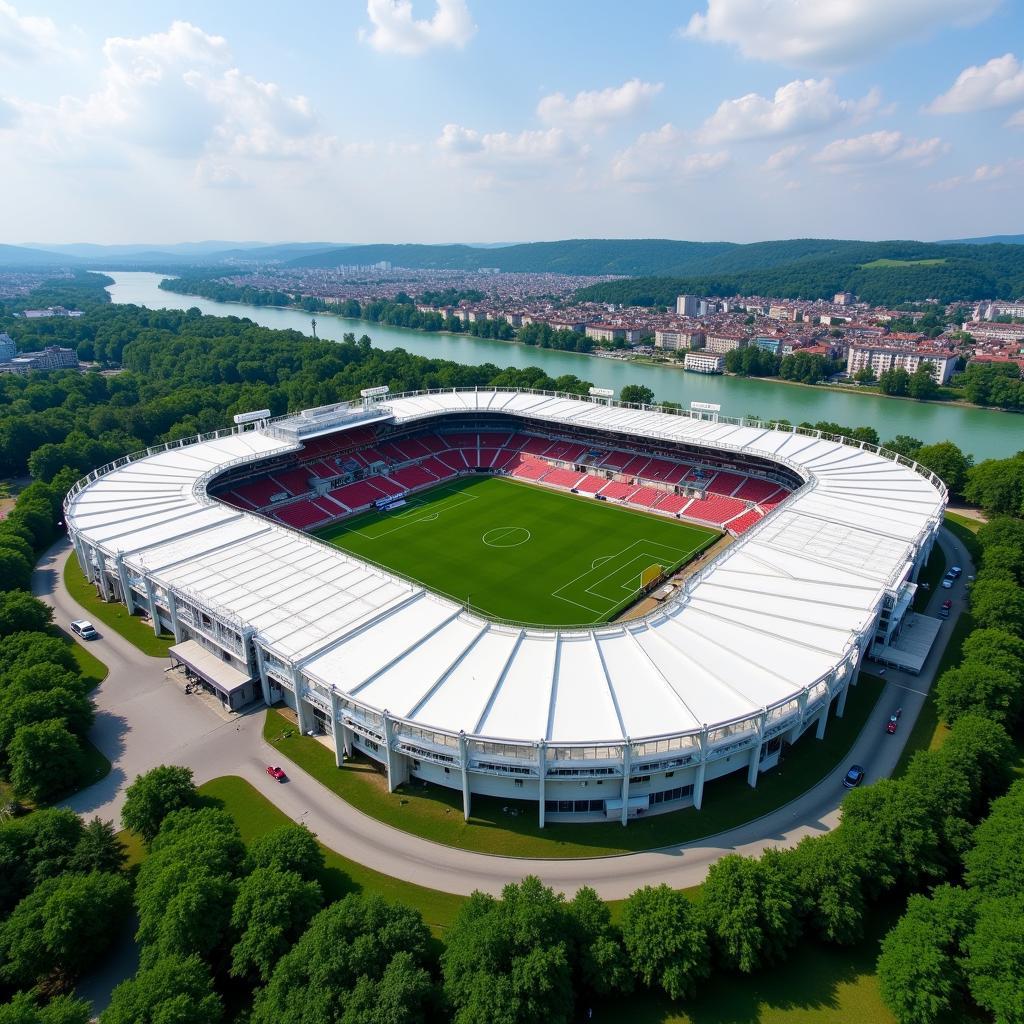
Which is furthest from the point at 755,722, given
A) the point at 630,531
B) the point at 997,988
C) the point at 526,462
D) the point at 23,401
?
the point at 23,401

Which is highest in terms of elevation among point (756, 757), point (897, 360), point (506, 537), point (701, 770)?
point (701, 770)

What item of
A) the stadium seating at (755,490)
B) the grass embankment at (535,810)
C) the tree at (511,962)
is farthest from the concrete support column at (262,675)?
the stadium seating at (755,490)

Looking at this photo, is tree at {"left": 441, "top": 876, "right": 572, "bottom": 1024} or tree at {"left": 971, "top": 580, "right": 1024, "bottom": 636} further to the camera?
tree at {"left": 971, "top": 580, "right": 1024, "bottom": 636}

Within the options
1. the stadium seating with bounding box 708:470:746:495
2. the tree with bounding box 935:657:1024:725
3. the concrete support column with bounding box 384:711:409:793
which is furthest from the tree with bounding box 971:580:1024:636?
the concrete support column with bounding box 384:711:409:793

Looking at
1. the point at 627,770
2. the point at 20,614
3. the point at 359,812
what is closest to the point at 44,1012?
the point at 359,812

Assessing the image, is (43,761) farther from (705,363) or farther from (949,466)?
(705,363)

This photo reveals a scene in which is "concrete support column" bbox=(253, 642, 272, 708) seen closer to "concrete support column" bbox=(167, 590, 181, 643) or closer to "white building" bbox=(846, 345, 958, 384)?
"concrete support column" bbox=(167, 590, 181, 643)
